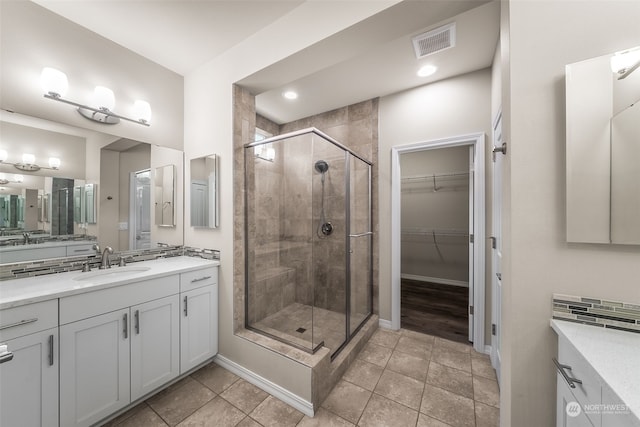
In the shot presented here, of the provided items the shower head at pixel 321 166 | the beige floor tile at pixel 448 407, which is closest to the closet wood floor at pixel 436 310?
the beige floor tile at pixel 448 407

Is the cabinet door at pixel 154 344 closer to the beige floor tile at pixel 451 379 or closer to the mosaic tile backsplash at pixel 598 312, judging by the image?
the beige floor tile at pixel 451 379

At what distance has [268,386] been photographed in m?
1.63

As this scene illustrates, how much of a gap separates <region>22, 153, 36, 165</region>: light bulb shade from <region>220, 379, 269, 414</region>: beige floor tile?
6.88ft

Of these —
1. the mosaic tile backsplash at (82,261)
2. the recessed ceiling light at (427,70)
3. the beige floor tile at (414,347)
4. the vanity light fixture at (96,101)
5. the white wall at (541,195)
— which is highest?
the recessed ceiling light at (427,70)

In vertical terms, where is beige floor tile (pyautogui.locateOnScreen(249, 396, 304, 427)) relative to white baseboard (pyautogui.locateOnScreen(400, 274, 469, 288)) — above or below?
below

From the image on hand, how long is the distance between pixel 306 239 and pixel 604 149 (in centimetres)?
194

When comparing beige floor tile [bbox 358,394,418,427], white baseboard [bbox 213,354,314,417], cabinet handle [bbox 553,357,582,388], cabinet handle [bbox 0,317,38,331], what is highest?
cabinet handle [bbox 0,317,38,331]

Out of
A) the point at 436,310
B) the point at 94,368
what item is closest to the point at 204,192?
the point at 94,368

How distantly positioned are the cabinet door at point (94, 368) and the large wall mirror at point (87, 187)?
767 mm

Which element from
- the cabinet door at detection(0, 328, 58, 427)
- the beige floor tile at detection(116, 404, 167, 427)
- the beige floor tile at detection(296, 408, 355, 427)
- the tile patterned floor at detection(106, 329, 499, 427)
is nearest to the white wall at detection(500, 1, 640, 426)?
the tile patterned floor at detection(106, 329, 499, 427)

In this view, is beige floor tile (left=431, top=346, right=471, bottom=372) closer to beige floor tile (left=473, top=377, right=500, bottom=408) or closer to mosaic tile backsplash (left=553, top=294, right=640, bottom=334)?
beige floor tile (left=473, top=377, right=500, bottom=408)

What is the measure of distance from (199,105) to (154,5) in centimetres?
74

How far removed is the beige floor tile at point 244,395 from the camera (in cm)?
151

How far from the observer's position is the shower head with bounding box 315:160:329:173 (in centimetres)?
211
